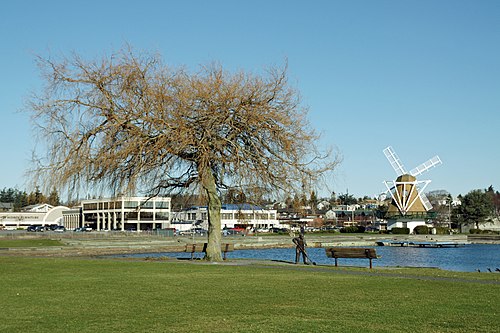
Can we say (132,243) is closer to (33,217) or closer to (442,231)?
(442,231)

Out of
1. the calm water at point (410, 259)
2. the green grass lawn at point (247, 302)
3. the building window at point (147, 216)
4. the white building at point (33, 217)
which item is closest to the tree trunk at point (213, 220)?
the green grass lawn at point (247, 302)

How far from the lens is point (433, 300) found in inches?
591

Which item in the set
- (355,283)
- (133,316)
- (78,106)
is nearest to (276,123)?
(78,106)

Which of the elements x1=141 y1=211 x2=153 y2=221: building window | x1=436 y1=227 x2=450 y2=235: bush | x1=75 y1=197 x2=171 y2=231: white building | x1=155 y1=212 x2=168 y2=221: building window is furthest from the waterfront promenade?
x1=155 y1=212 x2=168 y2=221: building window

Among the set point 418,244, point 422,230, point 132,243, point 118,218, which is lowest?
point 418,244

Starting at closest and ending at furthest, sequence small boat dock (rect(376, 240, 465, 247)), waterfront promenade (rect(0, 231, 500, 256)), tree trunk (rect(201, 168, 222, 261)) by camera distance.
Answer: tree trunk (rect(201, 168, 222, 261)) < waterfront promenade (rect(0, 231, 500, 256)) < small boat dock (rect(376, 240, 465, 247))

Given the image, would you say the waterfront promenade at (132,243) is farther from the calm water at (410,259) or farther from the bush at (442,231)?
the bush at (442,231)

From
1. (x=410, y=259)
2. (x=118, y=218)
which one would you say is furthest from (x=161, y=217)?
(x=410, y=259)

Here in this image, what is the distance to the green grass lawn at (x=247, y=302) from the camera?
38.9ft

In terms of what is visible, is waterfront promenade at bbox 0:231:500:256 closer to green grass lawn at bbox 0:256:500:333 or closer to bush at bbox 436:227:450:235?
bush at bbox 436:227:450:235

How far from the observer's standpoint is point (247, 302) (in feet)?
49.0

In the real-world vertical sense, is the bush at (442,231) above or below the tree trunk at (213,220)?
below

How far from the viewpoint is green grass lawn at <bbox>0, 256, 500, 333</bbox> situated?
1185 cm

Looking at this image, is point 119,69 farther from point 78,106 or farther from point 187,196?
point 187,196
